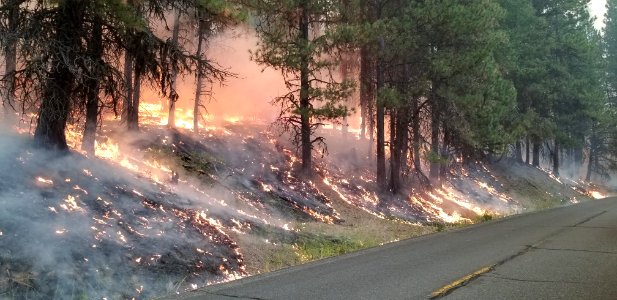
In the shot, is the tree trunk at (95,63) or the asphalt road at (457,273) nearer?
the asphalt road at (457,273)

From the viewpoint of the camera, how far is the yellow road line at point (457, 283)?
20.7 ft

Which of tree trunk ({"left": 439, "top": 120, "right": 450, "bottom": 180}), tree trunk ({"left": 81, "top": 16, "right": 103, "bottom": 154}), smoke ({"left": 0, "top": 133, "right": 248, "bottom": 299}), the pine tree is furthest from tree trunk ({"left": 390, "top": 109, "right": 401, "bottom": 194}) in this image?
tree trunk ({"left": 81, "top": 16, "right": 103, "bottom": 154})

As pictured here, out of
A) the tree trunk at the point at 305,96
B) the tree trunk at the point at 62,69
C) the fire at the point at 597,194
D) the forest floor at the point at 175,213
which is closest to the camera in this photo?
the forest floor at the point at 175,213

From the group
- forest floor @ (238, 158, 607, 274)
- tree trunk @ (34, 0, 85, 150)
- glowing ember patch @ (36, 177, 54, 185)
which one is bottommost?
forest floor @ (238, 158, 607, 274)

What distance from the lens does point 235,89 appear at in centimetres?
2886

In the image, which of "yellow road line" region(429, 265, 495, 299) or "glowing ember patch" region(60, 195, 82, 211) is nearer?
"yellow road line" region(429, 265, 495, 299)

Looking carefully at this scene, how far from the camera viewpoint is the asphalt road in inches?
254

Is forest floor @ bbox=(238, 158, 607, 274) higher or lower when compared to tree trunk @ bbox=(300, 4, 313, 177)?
lower

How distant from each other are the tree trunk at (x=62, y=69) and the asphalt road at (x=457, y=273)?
527 cm

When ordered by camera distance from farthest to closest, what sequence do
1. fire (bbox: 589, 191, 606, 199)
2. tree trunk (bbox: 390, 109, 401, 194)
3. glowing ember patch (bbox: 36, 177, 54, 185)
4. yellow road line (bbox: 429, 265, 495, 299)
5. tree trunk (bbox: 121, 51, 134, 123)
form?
1. fire (bbox: 589, 191, 606, 199)
2. tree trunk (bbox: 390, 109, 401, 194)
3. tree trunk (bbox: 121, 51, 134, 123)
4. glowing ember patch (bbox: 36, 177, 54, 185)
5. yellow road line (bbox: 429, 265, 495, 299)

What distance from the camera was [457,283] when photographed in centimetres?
695

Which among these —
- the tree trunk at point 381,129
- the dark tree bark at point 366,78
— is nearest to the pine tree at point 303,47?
the dark tree bark at point 366,78

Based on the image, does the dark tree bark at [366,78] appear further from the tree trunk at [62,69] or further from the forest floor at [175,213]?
the tree trunk at [62,69]

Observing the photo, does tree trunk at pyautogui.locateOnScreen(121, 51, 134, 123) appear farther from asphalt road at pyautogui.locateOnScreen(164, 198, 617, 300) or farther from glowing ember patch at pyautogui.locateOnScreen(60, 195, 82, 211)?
asphalt road at pyautogui.locateOnScreen(164, 198, 617, 300)
